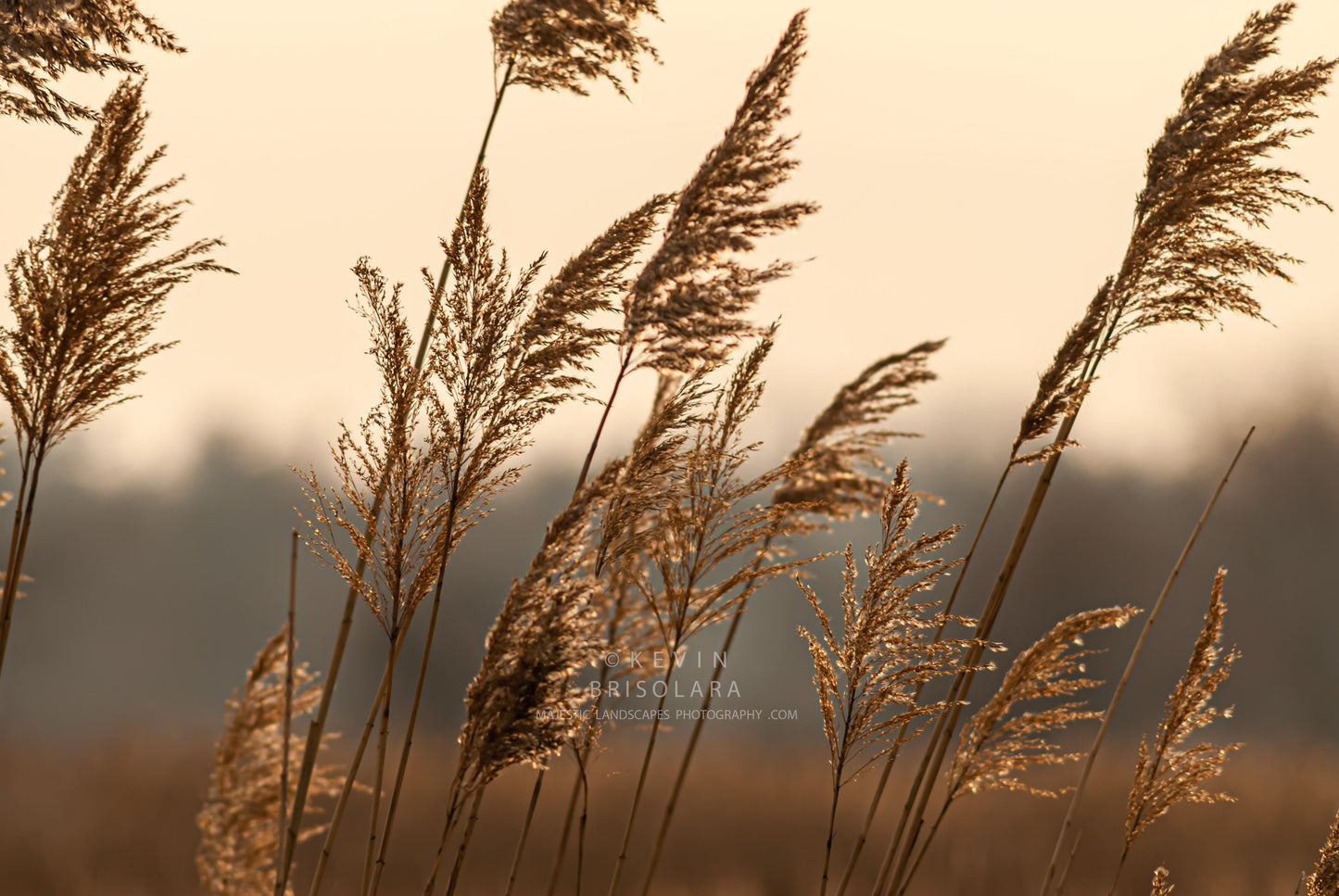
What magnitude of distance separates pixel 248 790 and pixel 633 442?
→ 81.7 inches

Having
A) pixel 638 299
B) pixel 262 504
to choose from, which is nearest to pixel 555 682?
pixel 638 299

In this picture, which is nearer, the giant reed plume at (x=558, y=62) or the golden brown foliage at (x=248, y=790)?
the giant reed plume at (x=558, y=62)

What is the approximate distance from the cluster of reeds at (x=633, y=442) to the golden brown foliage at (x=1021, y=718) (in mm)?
10

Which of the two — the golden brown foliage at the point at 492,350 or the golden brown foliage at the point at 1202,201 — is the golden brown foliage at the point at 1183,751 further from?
the golden brown foliage at the point at 492,350

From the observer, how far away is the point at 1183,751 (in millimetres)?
2842

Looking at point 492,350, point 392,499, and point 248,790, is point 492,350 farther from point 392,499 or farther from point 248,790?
point 248,790

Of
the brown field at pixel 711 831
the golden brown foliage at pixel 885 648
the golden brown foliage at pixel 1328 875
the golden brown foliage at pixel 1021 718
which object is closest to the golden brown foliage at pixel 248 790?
the golden brown foliage at pixel 885 648

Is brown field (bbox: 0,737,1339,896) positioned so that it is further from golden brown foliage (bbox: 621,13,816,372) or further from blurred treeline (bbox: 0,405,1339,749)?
blurred treeline (bbox: 0,405,1339,749)

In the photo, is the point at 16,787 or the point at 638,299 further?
the point at 16,787

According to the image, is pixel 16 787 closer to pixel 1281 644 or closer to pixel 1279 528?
pixel 1281 644

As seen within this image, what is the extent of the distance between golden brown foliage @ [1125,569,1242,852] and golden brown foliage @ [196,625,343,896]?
286cm

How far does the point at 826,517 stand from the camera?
10.5 ft

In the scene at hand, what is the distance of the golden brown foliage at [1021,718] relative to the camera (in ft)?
8.14

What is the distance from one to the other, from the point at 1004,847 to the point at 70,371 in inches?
264
